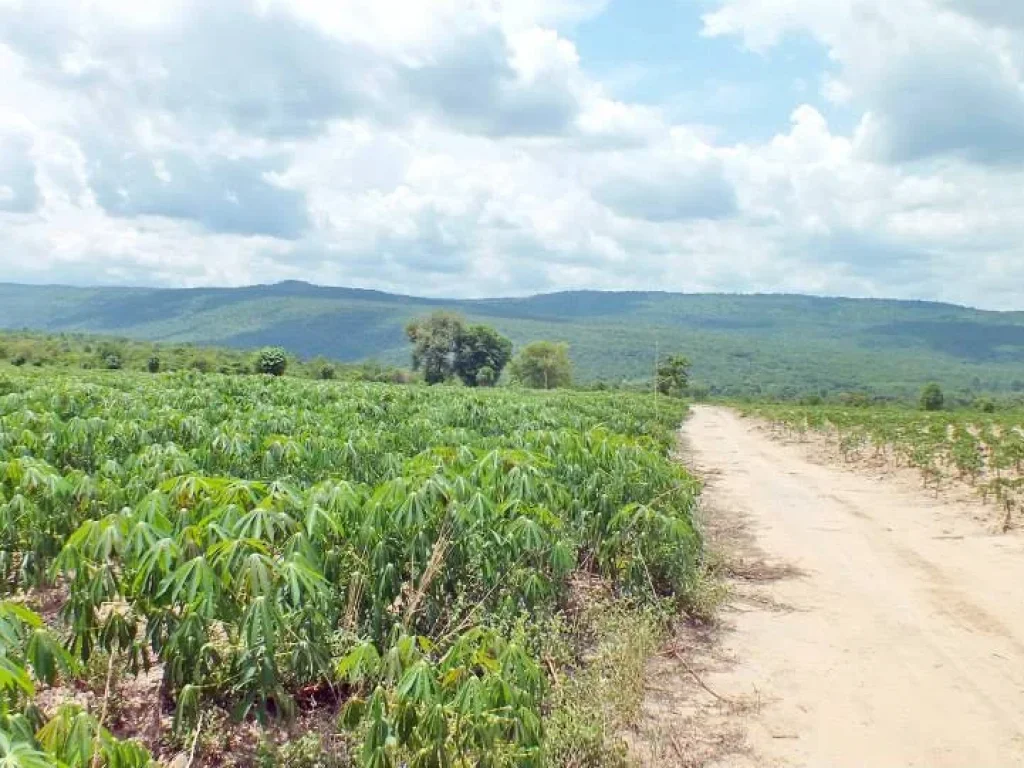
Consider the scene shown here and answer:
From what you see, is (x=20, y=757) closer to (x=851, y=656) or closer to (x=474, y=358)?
(x=851, y=656)

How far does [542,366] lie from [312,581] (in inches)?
3391

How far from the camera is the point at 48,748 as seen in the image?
263 cm

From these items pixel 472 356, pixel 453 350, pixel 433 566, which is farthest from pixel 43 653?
pixel 472 356

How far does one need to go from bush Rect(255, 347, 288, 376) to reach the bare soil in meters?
55.5

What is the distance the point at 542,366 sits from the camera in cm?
8944

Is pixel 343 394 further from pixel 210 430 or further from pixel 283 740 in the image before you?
pixel 283 740

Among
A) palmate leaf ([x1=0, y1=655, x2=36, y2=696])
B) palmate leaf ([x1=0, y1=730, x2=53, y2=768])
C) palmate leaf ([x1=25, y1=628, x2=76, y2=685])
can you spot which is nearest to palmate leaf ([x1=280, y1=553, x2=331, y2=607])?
palmate leaf ([x1=25, y1=628, x2=76, y2=685])

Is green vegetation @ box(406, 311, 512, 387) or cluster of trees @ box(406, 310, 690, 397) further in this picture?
green vegetation @ box(406, 311, 512, 387)

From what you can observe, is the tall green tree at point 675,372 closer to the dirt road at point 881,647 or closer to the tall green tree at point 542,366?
the tall green tree at point 542,366

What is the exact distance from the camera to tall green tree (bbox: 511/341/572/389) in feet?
296

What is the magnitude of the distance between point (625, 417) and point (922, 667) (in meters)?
12.9

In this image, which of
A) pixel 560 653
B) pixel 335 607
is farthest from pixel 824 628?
pixel 335 607

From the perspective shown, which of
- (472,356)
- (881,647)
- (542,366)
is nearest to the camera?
(881,647)

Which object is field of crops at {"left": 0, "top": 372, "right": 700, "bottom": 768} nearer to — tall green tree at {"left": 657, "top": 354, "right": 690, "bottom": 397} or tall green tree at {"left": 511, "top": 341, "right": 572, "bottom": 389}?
tall green tree at {"left": 657, "top": 354, "right": 690, "bottom": 397}
